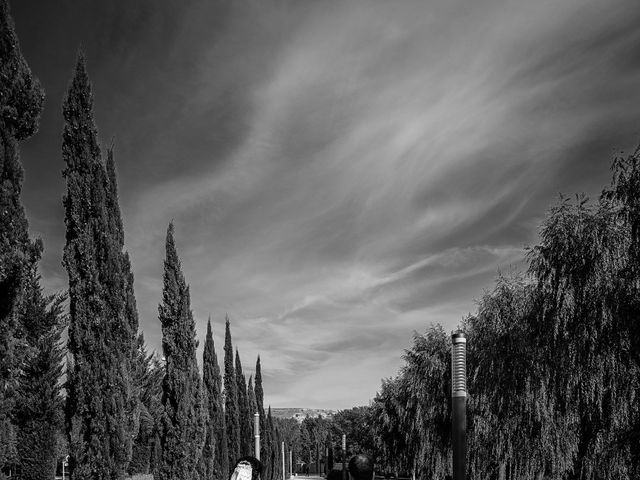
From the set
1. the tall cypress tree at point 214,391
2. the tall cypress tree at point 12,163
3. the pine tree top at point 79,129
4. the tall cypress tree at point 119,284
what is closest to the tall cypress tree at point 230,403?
the tall cypress tree at point 214,391

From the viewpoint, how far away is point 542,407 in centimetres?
1439

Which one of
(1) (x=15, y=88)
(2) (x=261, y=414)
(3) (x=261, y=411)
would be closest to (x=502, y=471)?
(1) (x=15, y=88)

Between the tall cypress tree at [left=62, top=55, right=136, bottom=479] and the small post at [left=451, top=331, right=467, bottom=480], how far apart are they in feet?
28.0

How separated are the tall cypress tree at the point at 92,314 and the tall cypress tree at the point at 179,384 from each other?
20.3 ft

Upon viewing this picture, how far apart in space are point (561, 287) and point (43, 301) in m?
19.7

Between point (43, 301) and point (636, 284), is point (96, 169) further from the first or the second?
point (43, 301)

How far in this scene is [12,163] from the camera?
8727 mm

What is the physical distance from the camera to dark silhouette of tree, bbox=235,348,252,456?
36.8 meters

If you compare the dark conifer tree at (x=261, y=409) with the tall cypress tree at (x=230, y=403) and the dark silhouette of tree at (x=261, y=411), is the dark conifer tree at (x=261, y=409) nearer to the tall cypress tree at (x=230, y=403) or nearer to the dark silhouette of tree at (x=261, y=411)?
the dark silhouette of tree at (x=261, y=411)

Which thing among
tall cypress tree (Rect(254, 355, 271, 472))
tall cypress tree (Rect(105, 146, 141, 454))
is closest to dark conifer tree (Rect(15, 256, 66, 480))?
tall cypress tree (Rect(105, 146, 141, 454))

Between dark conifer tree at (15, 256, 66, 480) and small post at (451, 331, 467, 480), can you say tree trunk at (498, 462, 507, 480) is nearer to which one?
small post at (451, 331, 467, 480)

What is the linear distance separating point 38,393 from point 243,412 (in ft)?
A: 58.5

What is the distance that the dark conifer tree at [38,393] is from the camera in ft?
68.4

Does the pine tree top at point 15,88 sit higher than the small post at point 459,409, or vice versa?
the pine tree top at point 15,88
